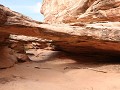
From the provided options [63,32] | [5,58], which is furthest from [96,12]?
[5,58]

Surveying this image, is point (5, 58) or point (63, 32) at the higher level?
point (63, 32)

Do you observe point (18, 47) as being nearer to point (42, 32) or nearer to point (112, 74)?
point (42, 32)

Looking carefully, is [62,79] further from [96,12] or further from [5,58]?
[96,12]

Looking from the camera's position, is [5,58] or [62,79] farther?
[5,58]

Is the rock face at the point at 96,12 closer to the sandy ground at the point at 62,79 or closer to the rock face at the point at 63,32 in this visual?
the rock face at the point at 63,32

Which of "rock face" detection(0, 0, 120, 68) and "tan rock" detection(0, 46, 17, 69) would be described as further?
"tan rock" detection(0, 46, 17, 69)

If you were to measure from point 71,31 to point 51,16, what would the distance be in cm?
1097

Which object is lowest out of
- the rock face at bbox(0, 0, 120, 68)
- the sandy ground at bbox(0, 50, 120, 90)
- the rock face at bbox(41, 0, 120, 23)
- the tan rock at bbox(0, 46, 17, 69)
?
the sandy ground at bbox(0, 50, 120, 90)

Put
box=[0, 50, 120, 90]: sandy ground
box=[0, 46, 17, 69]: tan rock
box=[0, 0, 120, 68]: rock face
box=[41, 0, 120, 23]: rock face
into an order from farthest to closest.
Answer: box=[41, 0, 120, 23]: rock face → box=[0, 46, 17, 69]: tan rock → box=[0, 0, 120, 68]: rock face → box=[0, 50, 120, 90]: sandy ground

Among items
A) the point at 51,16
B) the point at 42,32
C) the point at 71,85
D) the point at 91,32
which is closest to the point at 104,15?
the point at 91,32

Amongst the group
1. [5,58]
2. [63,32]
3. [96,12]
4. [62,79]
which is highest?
[96,12]

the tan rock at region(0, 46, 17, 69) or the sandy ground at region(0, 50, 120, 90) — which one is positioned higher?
the tan rock at region(0, 46, 17, 69)

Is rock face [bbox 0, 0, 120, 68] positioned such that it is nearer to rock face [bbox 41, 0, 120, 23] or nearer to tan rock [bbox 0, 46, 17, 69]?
tan rock [bbox 0, 46, 17, 69]

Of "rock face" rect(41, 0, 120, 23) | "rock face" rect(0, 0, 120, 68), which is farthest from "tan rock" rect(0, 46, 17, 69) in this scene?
"rock face" rect(41, 0, 120, 23)
